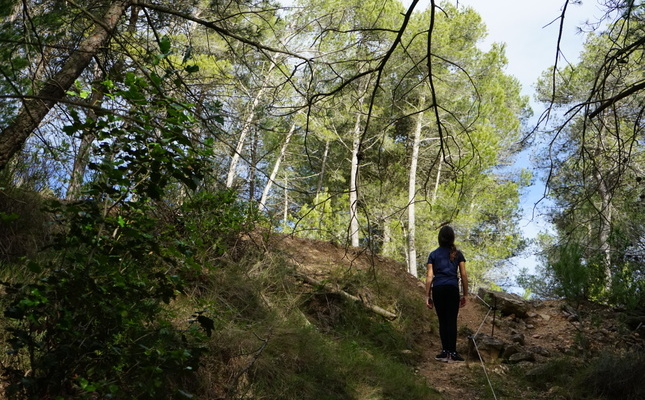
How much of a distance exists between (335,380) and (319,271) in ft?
11.5

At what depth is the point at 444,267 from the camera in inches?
230

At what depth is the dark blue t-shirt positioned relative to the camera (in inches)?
229

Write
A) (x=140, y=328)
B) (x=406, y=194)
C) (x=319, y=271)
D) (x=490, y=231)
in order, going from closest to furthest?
1. (x=140, y=328)
2. (x=319, y=271)
3. (x=406, y=194)
4. (x=490, y=231)

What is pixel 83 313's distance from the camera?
251cm

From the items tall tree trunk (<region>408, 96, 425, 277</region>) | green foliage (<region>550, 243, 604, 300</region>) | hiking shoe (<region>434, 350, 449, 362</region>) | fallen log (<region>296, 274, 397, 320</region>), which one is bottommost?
hiking shoe (<region>434, 350, 449, 362</region>)

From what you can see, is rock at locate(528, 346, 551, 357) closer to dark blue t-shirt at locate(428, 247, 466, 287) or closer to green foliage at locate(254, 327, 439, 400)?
dark blue t-shirt at locate(428, 247, 466, 287)

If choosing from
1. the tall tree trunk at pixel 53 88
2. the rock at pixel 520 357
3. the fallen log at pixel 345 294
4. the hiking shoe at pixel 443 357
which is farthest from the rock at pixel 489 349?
the tall tree trunk at pixel 53 88

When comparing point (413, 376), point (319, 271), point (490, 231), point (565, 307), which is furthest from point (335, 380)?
point (490, 231)

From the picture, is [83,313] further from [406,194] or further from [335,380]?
[406,194]

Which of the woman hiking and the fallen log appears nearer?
the woman hiking

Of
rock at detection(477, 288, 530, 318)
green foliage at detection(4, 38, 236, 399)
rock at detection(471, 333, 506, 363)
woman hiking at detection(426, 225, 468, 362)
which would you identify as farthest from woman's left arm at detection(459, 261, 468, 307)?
green foliage at detection(4, 38, 236, 399)

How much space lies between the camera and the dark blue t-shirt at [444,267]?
5.82 m

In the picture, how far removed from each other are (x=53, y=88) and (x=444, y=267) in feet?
14.1

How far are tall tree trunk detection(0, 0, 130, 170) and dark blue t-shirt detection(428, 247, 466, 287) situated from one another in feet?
13.3
